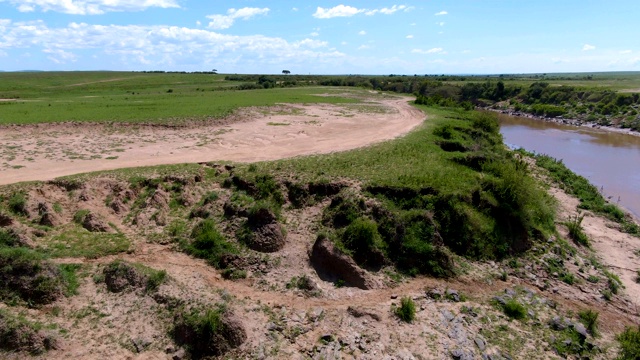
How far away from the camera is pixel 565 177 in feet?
114

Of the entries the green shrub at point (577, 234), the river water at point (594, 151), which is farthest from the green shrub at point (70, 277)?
the river water at point (594, 151)

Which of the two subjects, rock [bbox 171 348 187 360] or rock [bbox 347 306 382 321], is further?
rock [bbox 347 306 382 321]

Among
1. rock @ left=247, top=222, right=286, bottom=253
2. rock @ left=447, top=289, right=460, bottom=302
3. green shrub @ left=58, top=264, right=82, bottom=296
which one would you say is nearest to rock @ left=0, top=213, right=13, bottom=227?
green shrub @ left=58, top=264, right=82, bottom=296

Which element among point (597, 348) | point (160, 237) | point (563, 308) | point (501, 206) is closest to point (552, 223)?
point (501, 206)

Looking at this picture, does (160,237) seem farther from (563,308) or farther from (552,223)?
(552,223)

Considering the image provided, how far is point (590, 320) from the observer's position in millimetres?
15859

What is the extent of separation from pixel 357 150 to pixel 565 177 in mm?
19309

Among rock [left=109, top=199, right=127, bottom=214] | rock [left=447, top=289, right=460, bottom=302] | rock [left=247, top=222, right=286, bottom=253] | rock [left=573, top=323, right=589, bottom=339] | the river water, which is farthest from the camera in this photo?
the river water

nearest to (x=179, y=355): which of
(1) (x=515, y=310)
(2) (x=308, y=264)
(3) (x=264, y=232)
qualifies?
(2) (x=308, y=264)

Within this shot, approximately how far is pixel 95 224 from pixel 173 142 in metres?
13.2

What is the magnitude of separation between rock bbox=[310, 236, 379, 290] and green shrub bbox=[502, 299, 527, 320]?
4.98 meters

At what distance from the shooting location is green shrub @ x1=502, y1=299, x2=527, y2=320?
51.3 feet

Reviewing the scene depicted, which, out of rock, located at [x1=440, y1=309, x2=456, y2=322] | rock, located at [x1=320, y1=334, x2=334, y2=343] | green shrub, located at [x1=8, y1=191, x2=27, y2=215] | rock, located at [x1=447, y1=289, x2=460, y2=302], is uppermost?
green shrub, located at [x1=8, y1=191, x2=27, y2=215]

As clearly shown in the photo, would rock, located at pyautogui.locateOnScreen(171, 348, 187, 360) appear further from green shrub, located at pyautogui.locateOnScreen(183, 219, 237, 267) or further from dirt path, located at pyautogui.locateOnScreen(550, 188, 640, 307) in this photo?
dirt path, located at pyautogui.locateOnScreen(550, 188, 640, 307)
